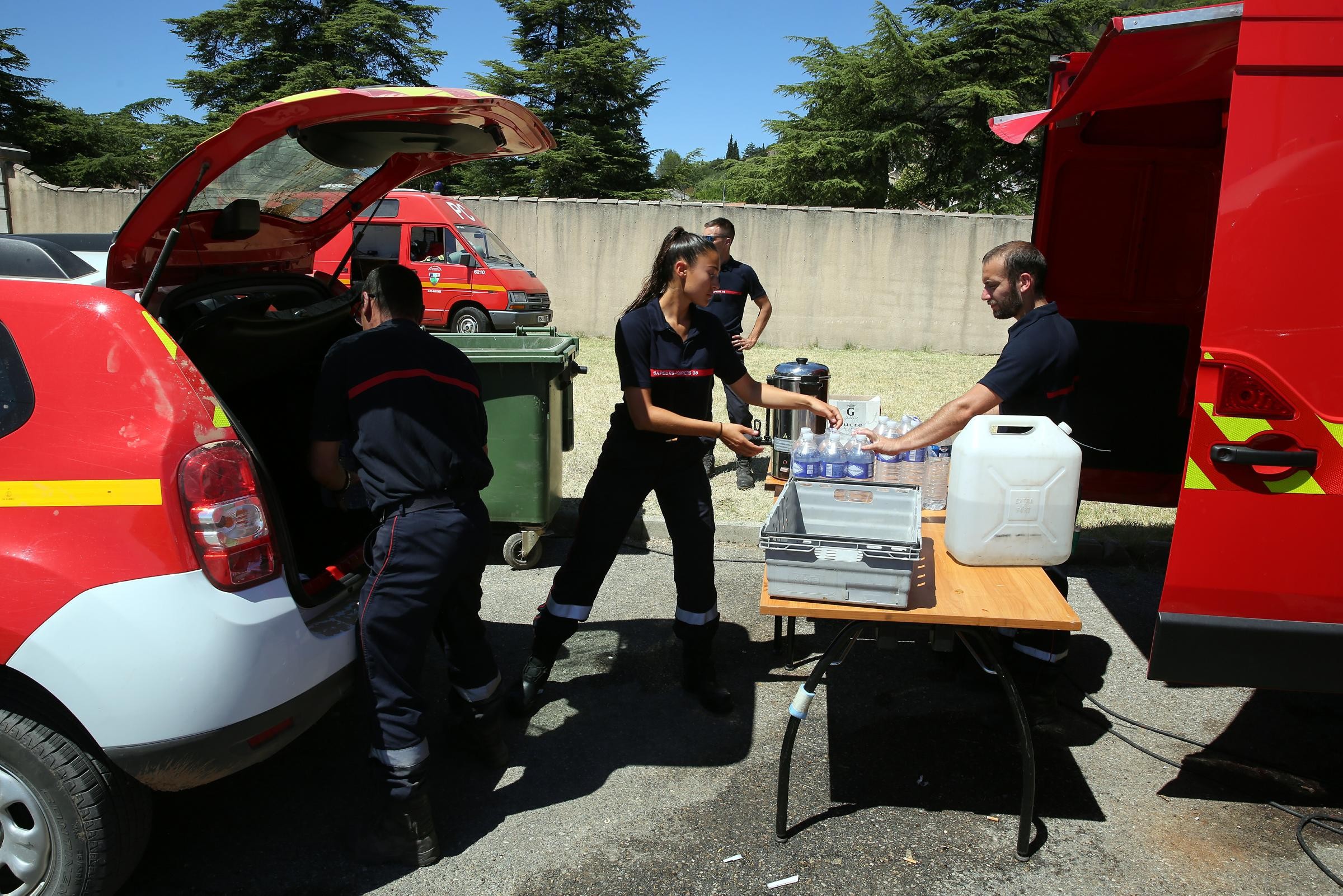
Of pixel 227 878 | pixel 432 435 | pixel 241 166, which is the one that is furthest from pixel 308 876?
pixel 241 166

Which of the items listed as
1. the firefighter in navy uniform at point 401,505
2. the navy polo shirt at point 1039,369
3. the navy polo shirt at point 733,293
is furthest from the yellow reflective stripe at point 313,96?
the navy polo shirt at point 733,293

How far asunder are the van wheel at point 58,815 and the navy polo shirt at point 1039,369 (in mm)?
3049

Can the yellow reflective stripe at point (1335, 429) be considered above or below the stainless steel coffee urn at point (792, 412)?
above

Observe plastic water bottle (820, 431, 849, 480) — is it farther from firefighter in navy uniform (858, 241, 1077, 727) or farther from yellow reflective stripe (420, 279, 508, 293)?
yellow reflective stripe (420, 279, 508, 293)

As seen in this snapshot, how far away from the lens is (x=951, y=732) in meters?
3.55

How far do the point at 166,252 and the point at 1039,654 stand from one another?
3.23m

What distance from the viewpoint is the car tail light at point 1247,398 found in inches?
103

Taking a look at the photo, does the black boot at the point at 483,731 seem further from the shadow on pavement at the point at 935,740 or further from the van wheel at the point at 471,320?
the van wheel at the point at 471,320

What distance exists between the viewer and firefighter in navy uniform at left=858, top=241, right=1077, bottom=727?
343cm

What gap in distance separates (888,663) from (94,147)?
122 feet

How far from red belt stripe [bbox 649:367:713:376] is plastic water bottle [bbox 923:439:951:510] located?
41.1 inches

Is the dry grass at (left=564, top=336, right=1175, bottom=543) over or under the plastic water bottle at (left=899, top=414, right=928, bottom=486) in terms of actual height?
under

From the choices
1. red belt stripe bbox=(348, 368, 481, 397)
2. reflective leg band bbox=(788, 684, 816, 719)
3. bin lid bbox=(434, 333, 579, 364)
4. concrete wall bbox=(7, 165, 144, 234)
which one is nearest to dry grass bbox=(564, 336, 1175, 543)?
bin lid bbox=(434, 333, 579, 364)

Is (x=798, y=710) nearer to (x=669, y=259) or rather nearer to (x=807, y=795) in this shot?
(x=807, y=795)
